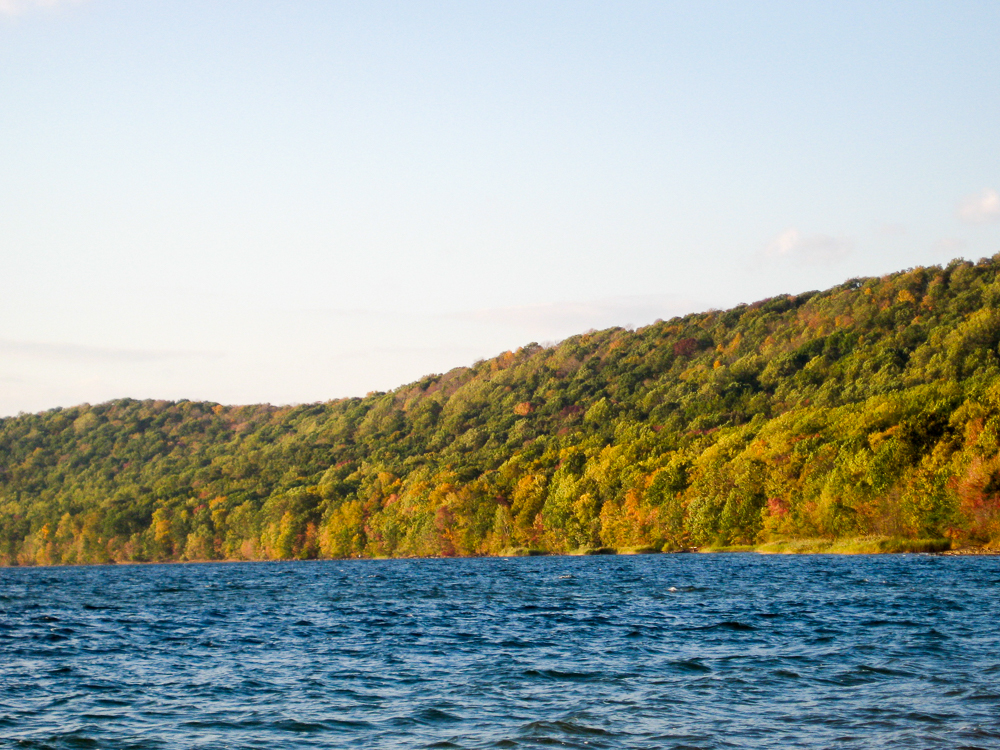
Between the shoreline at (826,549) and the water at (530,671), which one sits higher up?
the water at (530,671)

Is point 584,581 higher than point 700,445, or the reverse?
point 700,445

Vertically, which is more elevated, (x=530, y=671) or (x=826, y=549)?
(x=530, y=671)

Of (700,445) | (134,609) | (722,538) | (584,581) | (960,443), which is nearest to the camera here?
(134,609)

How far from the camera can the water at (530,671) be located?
2561cm

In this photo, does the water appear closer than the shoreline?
Yes

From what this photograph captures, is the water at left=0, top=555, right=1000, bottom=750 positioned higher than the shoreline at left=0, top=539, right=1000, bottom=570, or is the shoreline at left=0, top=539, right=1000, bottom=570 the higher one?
the water at left=0, top=555, right=1000, bottom=750

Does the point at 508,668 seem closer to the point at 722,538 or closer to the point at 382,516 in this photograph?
the point at 722,538

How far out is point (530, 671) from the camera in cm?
3506

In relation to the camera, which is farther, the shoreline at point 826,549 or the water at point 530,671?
the shoreline at point 826,549

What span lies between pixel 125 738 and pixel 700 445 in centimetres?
14445

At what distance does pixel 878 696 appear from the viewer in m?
Answer: 28.5

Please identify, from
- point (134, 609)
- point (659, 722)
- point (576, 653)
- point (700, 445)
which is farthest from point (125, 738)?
point (700, 445)

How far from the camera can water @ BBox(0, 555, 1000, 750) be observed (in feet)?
84.0

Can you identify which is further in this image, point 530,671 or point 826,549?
point 826,549
